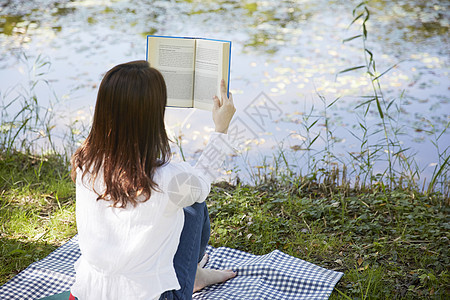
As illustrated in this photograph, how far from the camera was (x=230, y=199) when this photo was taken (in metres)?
2.94

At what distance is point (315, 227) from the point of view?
8.69 feet

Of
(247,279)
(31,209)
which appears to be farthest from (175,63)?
(31,209)

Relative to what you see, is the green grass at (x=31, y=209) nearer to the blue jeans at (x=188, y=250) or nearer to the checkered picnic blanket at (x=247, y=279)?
the checkered picnic blanket at (x=247, y=279)

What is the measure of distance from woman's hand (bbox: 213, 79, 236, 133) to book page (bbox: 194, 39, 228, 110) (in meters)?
0.06

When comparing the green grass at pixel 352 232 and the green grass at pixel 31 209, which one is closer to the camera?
the green grass at pixel 352 232

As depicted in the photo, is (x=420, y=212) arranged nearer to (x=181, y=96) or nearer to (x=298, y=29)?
(x=181, y=96)

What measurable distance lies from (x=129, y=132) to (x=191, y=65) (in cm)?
73

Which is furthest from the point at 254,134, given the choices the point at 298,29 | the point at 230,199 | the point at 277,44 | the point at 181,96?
the point at 298,29

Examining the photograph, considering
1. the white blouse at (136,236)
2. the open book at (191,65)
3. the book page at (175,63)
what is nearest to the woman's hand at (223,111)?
the open book at (191,65)

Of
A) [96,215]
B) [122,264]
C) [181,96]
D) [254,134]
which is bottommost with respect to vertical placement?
[254,134]

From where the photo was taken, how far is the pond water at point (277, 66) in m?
3.90

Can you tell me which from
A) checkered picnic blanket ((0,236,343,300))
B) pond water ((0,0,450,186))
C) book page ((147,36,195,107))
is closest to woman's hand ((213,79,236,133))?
book page ((147,36,195,107))

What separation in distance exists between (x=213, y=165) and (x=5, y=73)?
409 centimetres

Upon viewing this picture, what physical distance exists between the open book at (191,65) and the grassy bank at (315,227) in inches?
33.1
